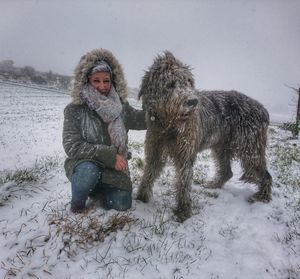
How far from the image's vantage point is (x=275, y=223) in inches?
156

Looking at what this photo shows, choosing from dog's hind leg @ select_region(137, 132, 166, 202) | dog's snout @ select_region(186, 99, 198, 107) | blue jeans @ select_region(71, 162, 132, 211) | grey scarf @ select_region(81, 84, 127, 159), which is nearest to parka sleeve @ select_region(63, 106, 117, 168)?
blue jeans @ select_region(71, 162, 132, 211)

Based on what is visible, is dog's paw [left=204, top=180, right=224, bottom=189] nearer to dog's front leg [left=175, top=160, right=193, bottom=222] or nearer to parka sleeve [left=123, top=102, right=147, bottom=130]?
dog's front leg [left=175, top=160, right=193, bottom=222]

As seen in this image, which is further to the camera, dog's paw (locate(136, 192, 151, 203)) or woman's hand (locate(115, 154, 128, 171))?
dog's paw (locate(136, 192, 151, 203))

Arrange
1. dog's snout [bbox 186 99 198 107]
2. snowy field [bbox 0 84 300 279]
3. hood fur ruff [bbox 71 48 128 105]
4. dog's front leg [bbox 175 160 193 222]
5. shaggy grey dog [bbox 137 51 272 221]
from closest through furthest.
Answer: snowy field [bbox 0 84 300 279], dog's snout [bbox 186 99 198 107], shaggy grey dog [bbox 137 51 272 221], hood fur ruff [bbox 71 48 128 105], dog's front leg [bbox 175 160 193 222]

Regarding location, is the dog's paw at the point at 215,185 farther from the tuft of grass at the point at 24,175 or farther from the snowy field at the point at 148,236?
the tuft of grass at the point at 24,175

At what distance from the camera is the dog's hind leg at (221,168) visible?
5231 mm

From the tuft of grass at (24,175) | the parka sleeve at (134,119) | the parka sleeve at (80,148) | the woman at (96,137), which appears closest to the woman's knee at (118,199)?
the woman at (96,137)

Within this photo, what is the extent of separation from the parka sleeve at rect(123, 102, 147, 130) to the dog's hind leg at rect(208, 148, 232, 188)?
65.9 inches

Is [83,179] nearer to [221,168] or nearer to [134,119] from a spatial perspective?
[134,119]

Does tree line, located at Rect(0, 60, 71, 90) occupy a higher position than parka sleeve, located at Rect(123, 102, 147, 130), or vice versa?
tree line, located at Rect(0, 60, 71, 90)

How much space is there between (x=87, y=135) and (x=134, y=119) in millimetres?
793

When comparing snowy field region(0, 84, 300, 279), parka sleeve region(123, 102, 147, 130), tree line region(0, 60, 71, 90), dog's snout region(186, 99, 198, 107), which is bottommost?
snowy field region(0, 84, 300, 279)

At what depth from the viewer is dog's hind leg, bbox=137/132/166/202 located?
13.7 feet

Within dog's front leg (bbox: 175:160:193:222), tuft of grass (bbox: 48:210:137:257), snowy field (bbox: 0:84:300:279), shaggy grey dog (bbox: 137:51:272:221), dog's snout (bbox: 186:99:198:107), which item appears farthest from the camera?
dog's front leg (bbox: 175:160:193:222)
